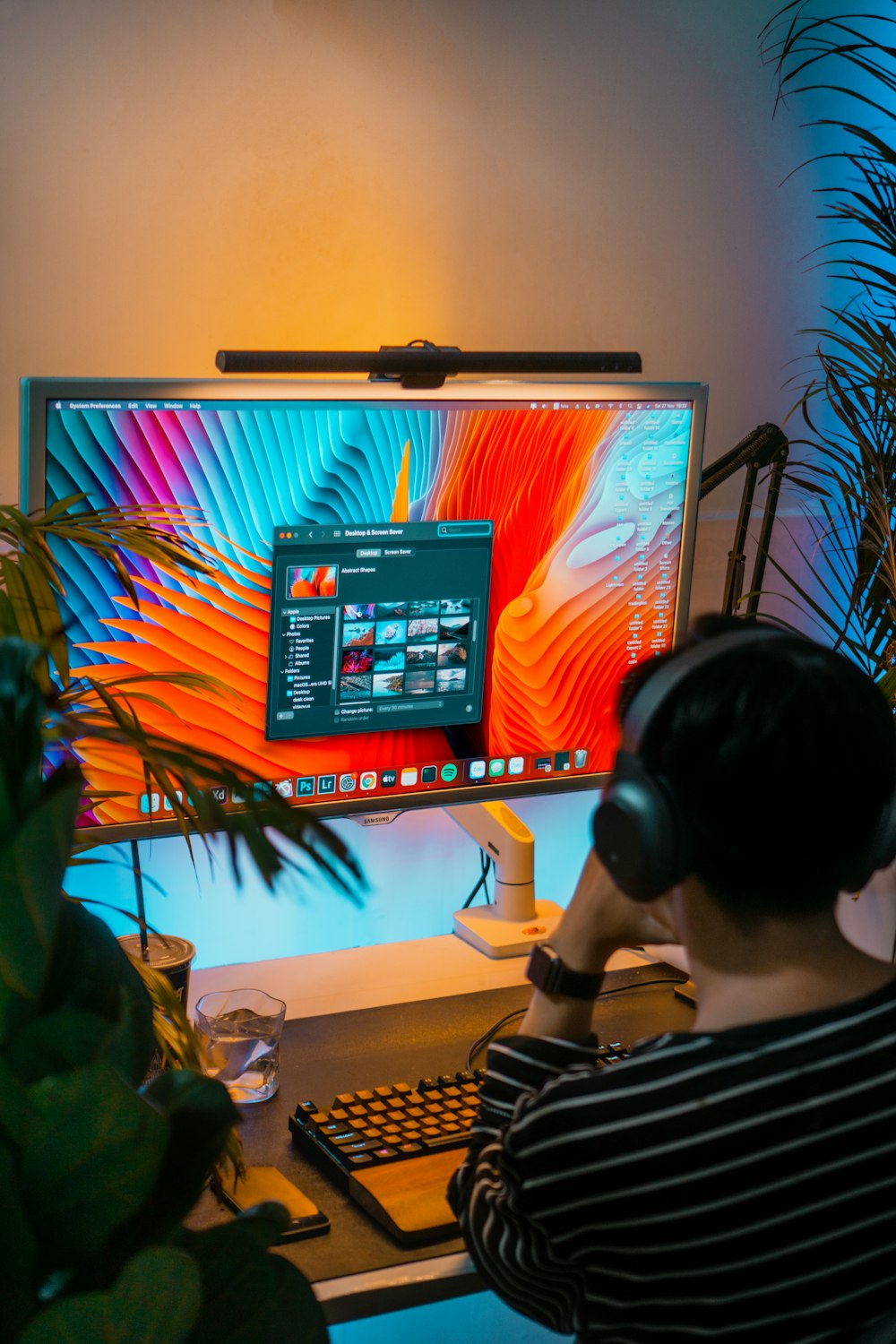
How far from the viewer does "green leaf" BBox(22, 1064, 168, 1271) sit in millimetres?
509

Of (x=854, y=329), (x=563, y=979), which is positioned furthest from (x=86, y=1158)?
(x=854, y=329)

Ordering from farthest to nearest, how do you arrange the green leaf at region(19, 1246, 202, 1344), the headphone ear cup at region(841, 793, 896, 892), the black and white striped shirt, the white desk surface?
the white desk surface → the headphone ear cup at region(841, 793, 896, 892) → the black and white striped shirt → the green leaf at region(19, 1246, 202, 1344)

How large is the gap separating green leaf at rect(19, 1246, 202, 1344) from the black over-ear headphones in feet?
1.43

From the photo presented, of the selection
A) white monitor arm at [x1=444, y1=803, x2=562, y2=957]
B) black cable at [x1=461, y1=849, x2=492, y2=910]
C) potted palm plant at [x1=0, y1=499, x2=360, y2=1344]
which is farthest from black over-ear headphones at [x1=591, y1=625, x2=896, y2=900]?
black cable at [x1=461, y1=849, x2=492, y2=910]

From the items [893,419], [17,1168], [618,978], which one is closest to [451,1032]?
[618,978]

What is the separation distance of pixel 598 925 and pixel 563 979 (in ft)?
0.17

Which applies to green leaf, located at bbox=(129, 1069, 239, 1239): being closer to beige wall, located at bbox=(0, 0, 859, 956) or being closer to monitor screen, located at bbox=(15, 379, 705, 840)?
monitor screen, located at bbox=(15, 379, 705, 840)

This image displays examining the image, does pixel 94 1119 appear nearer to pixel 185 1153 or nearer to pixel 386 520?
pixel 185 1153

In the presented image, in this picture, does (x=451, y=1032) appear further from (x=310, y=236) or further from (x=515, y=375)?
(x=310, y=236)

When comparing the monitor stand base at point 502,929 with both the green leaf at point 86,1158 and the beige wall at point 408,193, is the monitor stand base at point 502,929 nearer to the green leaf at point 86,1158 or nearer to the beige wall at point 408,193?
the beige wall at point 408,193

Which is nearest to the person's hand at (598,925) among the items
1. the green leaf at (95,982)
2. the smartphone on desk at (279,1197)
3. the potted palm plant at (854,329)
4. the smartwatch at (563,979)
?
the smartwatch at (563,979)

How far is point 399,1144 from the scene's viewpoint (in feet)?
3.71

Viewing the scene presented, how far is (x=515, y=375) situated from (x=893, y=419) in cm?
54

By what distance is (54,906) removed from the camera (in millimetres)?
532
